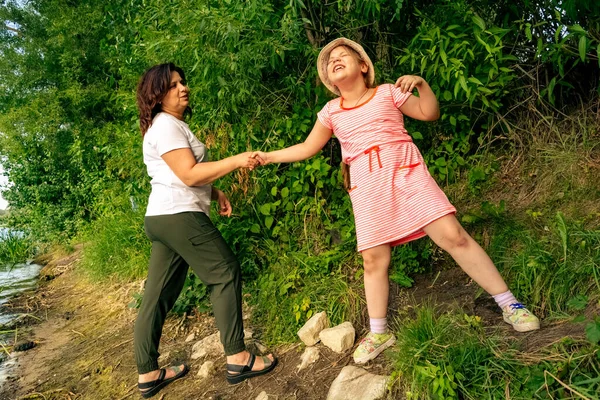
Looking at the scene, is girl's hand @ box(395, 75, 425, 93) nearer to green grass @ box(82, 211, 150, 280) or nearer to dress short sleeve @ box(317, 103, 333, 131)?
dress short sleeve @ box(317, 103, 333, 131)

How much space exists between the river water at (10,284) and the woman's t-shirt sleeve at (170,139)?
2801 mm

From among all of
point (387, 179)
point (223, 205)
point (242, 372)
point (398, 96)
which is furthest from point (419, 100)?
point (242, 372)

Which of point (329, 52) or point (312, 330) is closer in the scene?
point (329, 52)

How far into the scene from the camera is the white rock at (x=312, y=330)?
322 cm

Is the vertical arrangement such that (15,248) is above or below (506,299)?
above

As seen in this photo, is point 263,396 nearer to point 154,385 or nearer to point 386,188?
point 154,385

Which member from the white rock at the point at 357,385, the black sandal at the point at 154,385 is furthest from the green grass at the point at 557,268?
the black sandal at the point at 154,385

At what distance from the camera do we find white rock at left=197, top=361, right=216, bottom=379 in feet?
11.3

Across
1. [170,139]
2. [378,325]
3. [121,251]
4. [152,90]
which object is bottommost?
[378,325]

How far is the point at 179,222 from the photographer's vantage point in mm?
2957

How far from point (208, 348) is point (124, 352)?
927mm

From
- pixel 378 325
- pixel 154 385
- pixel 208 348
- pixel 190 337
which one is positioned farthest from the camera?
pixel 190 337

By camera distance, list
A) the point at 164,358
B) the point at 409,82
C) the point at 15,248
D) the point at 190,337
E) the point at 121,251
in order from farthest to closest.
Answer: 1. the point at 15,248
2. the point at 121,251
3. the point at 190,337
4. the point at 164,358
5. the point at 409,82

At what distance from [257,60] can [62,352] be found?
3246mm
